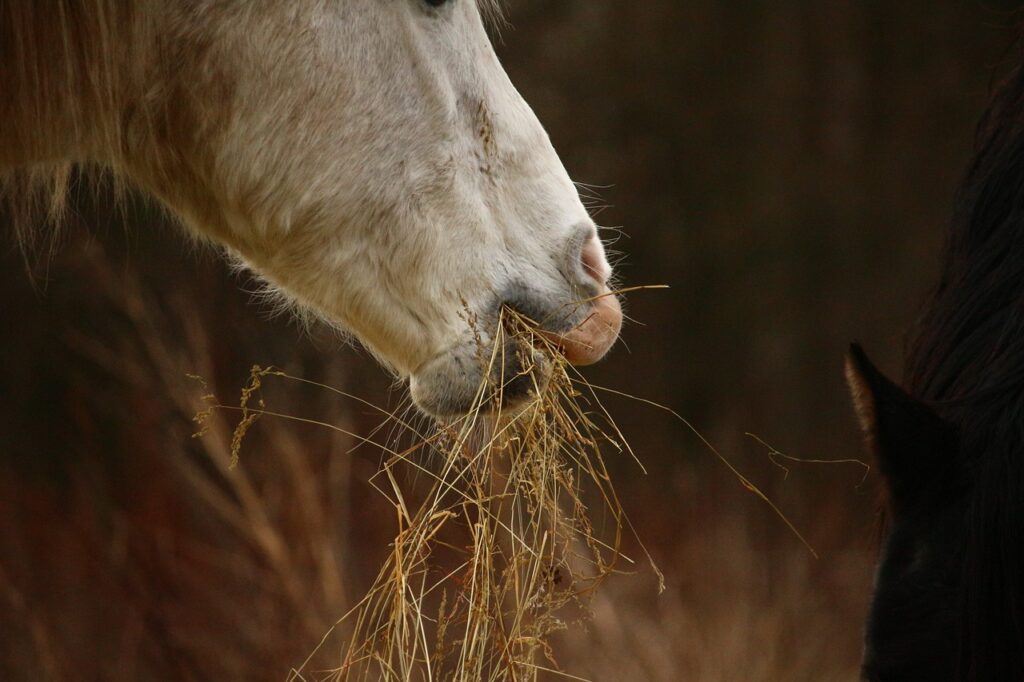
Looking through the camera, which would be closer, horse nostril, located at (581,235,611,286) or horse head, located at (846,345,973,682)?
horse head, located at (846,345,973,682)

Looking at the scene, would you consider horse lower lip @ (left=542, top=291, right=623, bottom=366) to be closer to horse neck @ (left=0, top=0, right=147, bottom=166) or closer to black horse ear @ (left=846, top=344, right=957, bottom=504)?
black horse ear @ (left=846, top=344, right=957, bottom=504)

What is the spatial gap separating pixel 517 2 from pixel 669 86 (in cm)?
88

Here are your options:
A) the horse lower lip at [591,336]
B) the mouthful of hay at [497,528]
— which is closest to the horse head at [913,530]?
the mouthful of hay at [497,528]

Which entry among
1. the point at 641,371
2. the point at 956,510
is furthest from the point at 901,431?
the point at 641,371

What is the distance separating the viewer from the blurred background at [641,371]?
3.55 m

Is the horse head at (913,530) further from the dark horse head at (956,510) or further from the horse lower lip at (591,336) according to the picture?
the horse lower lip at (591,336)

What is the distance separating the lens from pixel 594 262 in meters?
1.65

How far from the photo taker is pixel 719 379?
5352 mm

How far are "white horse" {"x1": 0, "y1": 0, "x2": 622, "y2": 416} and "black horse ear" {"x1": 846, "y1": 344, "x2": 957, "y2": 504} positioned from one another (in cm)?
54

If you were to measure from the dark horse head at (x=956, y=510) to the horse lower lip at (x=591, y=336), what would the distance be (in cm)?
47

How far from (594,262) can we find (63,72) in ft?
2.49

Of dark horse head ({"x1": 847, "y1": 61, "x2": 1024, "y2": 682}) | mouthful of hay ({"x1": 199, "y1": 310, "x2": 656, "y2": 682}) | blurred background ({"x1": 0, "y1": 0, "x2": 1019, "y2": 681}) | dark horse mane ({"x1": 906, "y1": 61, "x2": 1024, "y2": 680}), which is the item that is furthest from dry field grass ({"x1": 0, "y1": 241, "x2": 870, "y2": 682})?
dark horse head ({"x1": 847, "y1": 61, "x2": 1024, "y2": 682})

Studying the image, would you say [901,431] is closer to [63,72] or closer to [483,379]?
[483,379]

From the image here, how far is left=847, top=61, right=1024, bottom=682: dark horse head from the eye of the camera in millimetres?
1021
